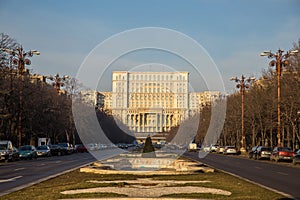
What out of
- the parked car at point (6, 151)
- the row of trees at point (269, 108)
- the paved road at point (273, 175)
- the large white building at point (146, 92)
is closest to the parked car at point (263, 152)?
the row of trees at point (269, 108)

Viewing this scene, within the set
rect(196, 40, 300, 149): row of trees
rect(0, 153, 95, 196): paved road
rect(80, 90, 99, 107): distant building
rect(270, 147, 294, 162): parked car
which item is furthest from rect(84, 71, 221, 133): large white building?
rect(80, 90, 99, 107): distant building

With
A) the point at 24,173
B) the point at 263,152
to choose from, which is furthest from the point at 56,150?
the point at 24,173

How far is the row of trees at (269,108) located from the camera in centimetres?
5756

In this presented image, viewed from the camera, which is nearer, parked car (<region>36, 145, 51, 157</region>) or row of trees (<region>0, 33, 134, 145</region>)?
row of trees (<region>0, 33, 134, 145</region>)

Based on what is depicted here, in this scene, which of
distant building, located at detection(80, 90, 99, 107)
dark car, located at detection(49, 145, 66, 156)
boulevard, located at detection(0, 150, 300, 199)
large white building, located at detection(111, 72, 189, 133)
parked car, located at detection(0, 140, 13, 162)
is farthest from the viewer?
distant building, located at detection(80, 90, 99, 107)

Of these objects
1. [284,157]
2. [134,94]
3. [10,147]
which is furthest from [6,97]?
[284,157]

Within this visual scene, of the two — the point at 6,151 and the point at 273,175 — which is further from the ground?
the point at 6,151

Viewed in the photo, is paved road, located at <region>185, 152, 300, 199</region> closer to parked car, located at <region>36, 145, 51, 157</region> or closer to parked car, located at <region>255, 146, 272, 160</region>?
parked car, located at <region>255, 146, 272, 160</region>

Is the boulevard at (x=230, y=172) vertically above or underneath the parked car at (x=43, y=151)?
underneath

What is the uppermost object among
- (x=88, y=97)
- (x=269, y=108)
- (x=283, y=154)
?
(x=88, y=97)

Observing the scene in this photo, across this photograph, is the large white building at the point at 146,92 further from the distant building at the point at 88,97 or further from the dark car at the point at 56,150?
the distant building at the point at 88,97

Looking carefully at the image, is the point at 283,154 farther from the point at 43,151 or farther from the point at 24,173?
the point at 24,173

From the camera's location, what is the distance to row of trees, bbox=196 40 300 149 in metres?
57.6

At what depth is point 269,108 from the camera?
225ft
